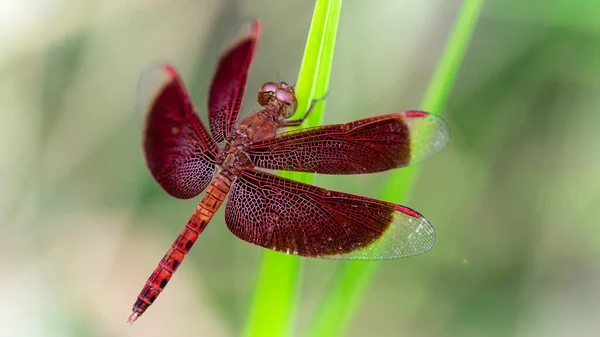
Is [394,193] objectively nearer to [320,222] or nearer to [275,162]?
[320,222]

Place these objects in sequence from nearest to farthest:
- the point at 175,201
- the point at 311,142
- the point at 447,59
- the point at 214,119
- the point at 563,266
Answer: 1. the point at 447,59
2. the point at 311,142
3. the point at 214,119
4. the point at 563,266
5. the point at 175,201

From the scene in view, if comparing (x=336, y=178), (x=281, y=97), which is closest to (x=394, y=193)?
(x=281, y=97)

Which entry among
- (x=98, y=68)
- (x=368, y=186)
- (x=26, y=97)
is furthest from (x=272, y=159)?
(x=26, y=97)

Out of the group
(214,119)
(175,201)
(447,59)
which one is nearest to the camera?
(447,59)

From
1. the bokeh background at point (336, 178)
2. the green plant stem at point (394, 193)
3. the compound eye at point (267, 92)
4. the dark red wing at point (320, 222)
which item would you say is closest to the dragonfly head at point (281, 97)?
the compound eye at point (267, 92)

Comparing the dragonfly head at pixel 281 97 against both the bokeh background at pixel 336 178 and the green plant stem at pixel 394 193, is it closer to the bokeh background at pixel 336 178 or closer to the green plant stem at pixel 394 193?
the green plant stem at pixel 394 193

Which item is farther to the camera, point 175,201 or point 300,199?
point 175,201

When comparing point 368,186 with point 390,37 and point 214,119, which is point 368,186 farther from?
point 214,119
